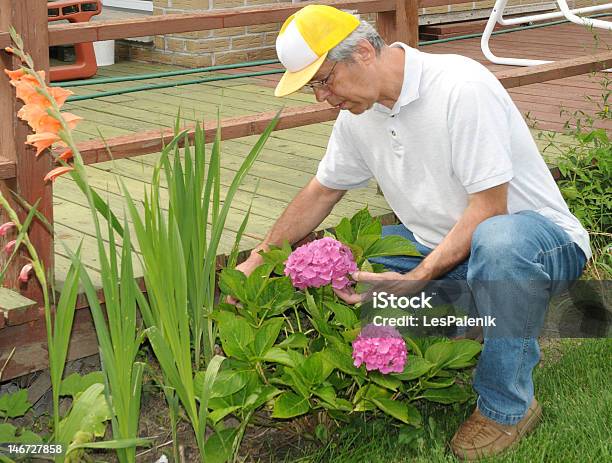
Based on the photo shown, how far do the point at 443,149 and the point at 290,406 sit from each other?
2.73 feet

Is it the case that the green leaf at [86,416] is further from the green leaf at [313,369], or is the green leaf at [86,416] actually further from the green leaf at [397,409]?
the green leaf at [397,409]

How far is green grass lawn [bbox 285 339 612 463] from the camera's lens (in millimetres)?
3035

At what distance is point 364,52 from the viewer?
3012mm

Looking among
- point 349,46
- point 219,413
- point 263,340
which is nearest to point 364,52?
point 349,46

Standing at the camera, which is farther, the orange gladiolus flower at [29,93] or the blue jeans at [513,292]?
the blue jeans at [513,292]

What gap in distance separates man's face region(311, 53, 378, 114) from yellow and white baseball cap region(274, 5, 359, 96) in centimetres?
4

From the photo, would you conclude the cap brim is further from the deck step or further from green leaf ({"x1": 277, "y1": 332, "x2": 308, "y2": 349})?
the deck step

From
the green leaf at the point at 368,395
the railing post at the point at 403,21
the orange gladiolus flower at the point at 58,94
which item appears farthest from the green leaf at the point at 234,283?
the railing post at the point at 403,21

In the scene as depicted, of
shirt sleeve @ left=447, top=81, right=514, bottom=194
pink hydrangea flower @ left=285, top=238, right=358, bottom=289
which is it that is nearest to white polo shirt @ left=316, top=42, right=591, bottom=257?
shirt sleeve @ left=447, top=81, right=514, bottom=194

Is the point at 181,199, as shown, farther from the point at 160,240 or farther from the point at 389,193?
the point at 389,193

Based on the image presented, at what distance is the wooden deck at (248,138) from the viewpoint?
3.97m

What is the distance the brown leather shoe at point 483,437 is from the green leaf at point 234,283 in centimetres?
73

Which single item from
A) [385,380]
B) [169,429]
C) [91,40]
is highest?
[91,40]

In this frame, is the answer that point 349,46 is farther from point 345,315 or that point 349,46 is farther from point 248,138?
point 248,138
